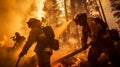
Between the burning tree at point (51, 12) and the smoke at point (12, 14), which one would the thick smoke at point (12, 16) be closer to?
the smoke at point (12, 14)

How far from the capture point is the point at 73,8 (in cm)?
3244

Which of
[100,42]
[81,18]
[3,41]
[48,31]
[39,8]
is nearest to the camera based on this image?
[48,31]

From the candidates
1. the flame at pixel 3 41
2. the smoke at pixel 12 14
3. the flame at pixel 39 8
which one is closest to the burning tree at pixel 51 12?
the flame at pixel 39 8

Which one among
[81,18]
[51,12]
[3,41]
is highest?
[81,18]

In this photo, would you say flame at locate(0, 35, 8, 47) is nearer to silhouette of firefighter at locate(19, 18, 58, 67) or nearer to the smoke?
the smoke

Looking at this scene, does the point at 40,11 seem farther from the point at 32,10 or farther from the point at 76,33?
the point at 76,33

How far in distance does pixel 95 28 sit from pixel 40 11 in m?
25.2

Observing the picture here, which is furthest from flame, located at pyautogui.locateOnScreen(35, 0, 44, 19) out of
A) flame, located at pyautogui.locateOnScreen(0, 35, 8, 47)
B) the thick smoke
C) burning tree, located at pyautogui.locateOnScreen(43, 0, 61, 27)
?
flame, located at pyautogui.locateOnScreen(0, 35, 8, 47)

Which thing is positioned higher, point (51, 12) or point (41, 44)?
point (41, 44)

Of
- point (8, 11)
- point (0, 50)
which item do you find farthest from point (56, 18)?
point (0, 50)

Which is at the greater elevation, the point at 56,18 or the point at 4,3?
the point at 4,3

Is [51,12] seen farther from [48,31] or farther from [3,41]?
[48,31]

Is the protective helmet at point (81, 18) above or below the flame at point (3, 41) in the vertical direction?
above

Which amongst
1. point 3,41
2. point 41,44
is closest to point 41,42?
point 41,44
